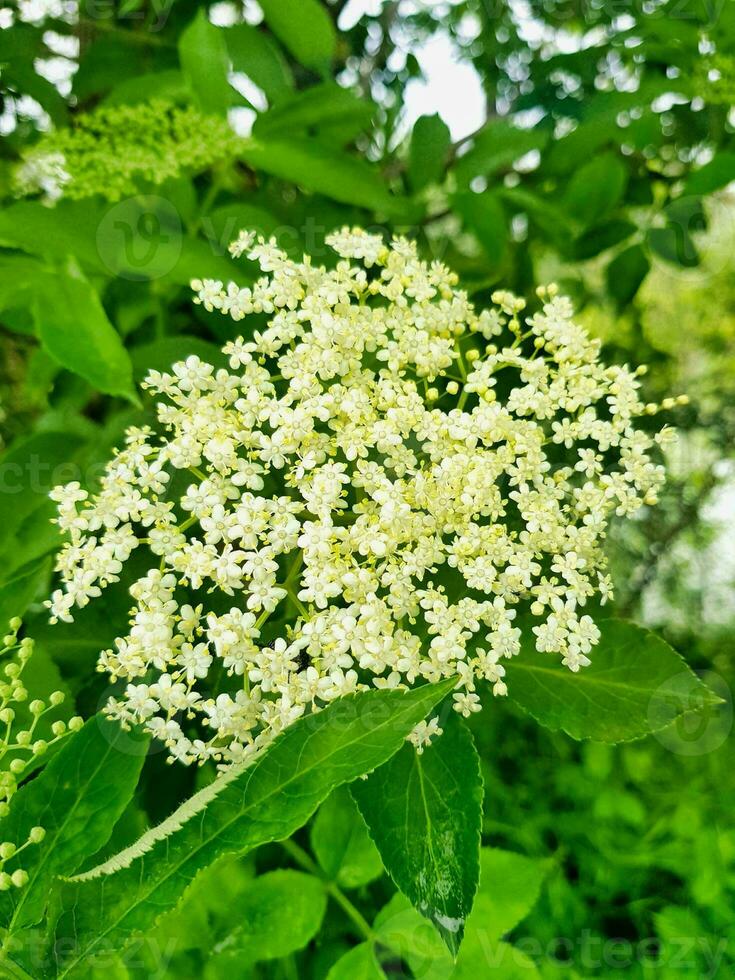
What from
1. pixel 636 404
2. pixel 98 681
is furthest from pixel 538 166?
pixel 98 681

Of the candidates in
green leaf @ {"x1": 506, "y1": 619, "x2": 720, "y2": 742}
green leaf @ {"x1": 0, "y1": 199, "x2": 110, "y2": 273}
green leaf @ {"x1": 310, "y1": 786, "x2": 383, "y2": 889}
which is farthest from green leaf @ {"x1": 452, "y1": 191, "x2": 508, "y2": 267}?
green leaf @ {"x1": 310, "y1": 786, "x2": 383, "y2": 889}

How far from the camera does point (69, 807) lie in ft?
1.92

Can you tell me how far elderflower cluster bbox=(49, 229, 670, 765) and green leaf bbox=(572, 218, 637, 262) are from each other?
473mm

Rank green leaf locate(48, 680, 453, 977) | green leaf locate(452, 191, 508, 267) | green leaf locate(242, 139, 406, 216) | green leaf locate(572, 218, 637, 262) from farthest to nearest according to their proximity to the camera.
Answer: green leaf locate(572, 218, 637, 262) → green leaf locate(452, 191, 508, 267) → green leaf locate(242, 139, 406, 216) → green leaf locate(48, 680, 453, 977)

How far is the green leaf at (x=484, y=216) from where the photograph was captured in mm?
988

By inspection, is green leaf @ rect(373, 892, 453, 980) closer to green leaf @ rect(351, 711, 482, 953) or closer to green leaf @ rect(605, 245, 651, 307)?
green leaf @ rect(351, 711, 482, 953)

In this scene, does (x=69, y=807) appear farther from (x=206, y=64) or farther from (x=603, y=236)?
(x=603, y=236)

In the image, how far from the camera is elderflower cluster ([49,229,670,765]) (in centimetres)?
58

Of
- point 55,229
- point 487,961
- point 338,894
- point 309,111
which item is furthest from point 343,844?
point 309,111

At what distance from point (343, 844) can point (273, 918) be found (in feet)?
0.33

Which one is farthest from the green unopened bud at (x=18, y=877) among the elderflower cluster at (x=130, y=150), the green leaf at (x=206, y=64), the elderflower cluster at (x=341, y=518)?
the green leaf at (x=206, y=64)

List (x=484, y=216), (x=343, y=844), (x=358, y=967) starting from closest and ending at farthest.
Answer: (x=358, y=967)
(x=343, y=844)
(x=484, y=216)

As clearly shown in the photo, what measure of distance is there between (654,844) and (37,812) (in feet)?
3.96

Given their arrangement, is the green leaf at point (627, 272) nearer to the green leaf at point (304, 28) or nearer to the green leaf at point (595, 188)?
the green leaf at point (595, 188)
